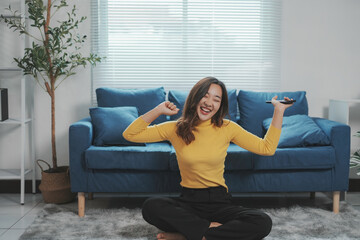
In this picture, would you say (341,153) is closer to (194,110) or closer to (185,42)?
(194,110)

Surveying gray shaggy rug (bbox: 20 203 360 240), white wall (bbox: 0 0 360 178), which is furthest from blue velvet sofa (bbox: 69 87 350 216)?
white wall (bbox: 0 0 360 178)

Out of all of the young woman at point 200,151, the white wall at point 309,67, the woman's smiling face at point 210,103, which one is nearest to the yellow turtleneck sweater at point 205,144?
the young woman at point 200,151

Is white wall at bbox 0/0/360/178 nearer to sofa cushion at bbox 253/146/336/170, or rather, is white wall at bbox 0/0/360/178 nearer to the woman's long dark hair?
sofa cushion at bbox 253/146/336/170

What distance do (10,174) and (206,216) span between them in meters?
1.97

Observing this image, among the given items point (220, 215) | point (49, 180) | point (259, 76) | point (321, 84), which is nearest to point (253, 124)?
point (259, 76)

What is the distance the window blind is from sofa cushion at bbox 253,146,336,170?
1075mm

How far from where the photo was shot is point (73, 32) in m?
3.75

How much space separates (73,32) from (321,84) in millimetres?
2301

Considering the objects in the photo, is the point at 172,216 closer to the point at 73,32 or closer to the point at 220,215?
the point at 220,215

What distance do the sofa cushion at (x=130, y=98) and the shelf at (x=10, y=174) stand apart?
882 millimetres

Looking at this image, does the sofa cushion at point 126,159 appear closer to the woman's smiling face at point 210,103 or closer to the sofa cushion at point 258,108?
the woman's smiling face at point 210,103

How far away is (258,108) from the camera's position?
3.49m

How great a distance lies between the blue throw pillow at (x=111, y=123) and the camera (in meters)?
3.12

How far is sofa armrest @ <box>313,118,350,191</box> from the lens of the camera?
117 inches
